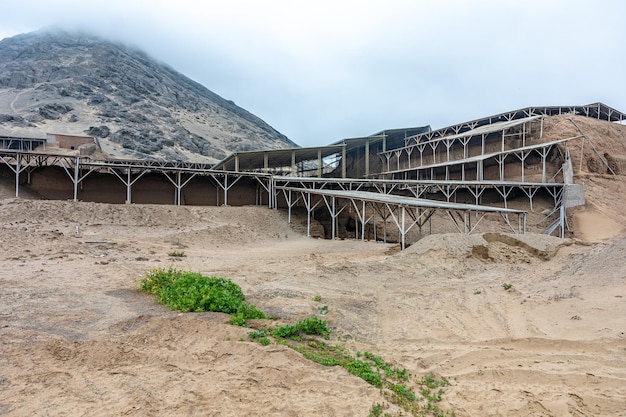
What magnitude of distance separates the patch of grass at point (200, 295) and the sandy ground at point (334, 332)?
32 centimetres

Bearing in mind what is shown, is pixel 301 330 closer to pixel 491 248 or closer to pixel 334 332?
pixel 334 332

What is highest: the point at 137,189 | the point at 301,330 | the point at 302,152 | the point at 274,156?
the point at 302,152

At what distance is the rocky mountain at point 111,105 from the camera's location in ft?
185

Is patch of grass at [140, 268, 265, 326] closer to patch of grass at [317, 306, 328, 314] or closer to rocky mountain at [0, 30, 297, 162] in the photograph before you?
patch of grass at [317, 306, 328, 314]

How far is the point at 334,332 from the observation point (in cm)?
636

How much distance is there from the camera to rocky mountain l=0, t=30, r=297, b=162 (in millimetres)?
56469

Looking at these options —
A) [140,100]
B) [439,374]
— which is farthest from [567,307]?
[140,100]

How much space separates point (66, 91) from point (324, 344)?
267 ft

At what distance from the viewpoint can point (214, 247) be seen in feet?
61.1

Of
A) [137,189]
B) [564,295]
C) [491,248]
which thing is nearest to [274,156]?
[137,189]

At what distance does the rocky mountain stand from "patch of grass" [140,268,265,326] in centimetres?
4927

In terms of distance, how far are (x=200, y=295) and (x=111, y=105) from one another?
239 feet

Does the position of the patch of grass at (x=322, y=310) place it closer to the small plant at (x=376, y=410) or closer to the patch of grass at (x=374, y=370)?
the patch of grass at (x=374, y=370)

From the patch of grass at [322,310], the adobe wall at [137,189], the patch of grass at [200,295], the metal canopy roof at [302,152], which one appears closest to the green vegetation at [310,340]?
the patch of grass at [200,295]
